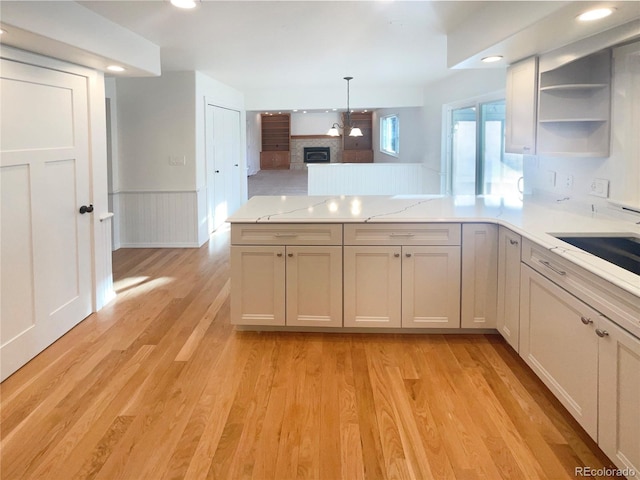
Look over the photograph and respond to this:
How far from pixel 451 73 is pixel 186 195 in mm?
3700

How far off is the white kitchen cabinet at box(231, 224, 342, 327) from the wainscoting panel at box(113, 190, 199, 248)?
323 centimetres

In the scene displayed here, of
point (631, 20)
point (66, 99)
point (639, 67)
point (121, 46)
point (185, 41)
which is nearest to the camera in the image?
point (631, 20)

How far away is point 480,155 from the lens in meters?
6.00

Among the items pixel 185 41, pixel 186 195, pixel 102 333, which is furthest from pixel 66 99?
pixel 186 195

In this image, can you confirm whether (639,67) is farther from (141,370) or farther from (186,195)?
(186,195)

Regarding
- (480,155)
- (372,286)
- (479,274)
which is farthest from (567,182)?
(480,155)

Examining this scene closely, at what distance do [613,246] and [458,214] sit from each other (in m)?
1.00

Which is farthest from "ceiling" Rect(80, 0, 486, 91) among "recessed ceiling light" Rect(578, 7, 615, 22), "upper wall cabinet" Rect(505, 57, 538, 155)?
"recessed ceiling light" Rect(578, 7, 615, 22)

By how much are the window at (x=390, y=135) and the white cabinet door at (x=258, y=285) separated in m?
8.11

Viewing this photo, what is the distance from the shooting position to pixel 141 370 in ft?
9.72

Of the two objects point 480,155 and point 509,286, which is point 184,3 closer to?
point 509,286

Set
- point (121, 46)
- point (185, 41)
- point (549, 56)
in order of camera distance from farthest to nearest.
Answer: point (185, 41), point (121, 46), point (549, 56)

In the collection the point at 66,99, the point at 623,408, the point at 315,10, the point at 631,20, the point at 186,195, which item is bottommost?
the point at 623,408

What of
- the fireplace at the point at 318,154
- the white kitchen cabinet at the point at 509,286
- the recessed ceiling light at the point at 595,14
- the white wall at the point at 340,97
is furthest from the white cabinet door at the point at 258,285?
the fireplace at the point at 318,154
